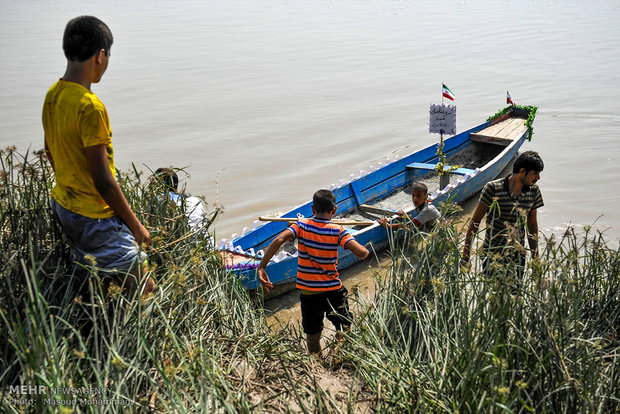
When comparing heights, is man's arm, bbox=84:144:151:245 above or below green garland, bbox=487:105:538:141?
above

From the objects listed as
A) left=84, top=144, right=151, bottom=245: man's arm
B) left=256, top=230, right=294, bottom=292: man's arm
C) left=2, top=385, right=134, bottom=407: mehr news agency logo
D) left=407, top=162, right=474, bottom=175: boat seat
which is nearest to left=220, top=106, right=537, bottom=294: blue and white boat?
left=407, top=162, right=474, bottom=175: boat seat

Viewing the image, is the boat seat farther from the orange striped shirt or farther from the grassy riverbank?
the grassy riverbank

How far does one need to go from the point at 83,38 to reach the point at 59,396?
5.37ft

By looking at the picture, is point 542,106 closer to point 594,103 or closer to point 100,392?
point 594,103

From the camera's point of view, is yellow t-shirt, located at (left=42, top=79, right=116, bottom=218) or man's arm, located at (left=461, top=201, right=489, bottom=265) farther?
man's arm, located at (left=461, top=201, right=489, bottom=265)

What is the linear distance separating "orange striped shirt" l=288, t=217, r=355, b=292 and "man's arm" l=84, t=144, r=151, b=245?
5.09 ft

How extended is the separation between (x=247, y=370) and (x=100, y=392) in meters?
0.96

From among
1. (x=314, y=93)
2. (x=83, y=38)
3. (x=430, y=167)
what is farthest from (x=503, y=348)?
(x=314, y=93)

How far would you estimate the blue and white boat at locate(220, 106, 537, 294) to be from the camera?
613 cm

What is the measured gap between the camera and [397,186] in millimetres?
9141

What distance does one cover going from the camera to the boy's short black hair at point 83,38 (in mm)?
2668

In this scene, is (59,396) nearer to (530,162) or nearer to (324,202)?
(324,202)

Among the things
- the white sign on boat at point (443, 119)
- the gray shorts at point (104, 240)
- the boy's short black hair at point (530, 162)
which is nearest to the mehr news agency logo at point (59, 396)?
the gray shorts at point (104, 240)

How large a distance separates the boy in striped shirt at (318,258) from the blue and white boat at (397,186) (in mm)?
491
